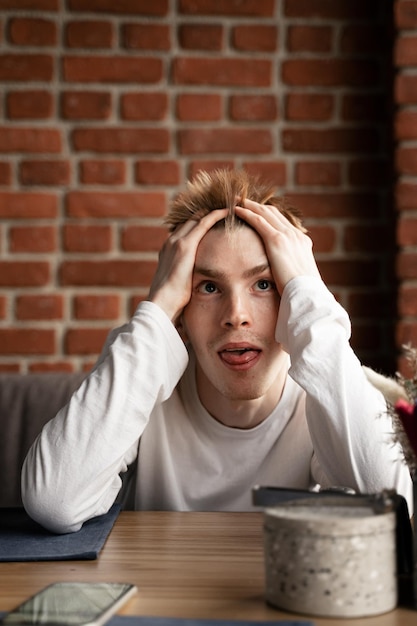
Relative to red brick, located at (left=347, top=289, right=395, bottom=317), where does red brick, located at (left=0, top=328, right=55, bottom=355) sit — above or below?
below

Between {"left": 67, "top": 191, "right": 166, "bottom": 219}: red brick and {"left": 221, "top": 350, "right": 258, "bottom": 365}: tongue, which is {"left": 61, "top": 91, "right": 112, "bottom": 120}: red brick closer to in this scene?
{"left": 67, "top": 191, "right": 166, "bottom": 219}: red brick

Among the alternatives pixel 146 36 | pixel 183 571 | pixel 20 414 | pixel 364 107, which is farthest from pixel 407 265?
pixel 183 571

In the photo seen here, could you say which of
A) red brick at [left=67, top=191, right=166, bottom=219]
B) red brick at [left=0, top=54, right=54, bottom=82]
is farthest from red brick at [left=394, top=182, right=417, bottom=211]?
red brick at [left=0, top=54, right=54, bottom=82]

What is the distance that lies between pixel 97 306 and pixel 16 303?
209mm

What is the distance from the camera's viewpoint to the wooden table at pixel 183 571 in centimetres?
86

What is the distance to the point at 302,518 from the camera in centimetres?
83

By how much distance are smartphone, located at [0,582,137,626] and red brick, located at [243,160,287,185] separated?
1.48 m

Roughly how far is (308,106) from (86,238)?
679mm

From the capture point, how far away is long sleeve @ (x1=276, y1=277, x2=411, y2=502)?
1317mm

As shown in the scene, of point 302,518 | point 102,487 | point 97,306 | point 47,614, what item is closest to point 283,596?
point 302,518

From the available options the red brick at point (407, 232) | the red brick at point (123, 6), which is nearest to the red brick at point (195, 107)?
the red brick at point (123, 6)

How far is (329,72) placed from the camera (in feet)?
7.29

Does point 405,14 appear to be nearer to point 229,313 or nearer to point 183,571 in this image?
point 229,313

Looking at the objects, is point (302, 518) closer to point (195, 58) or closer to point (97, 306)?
Answer: point (97, 306)
